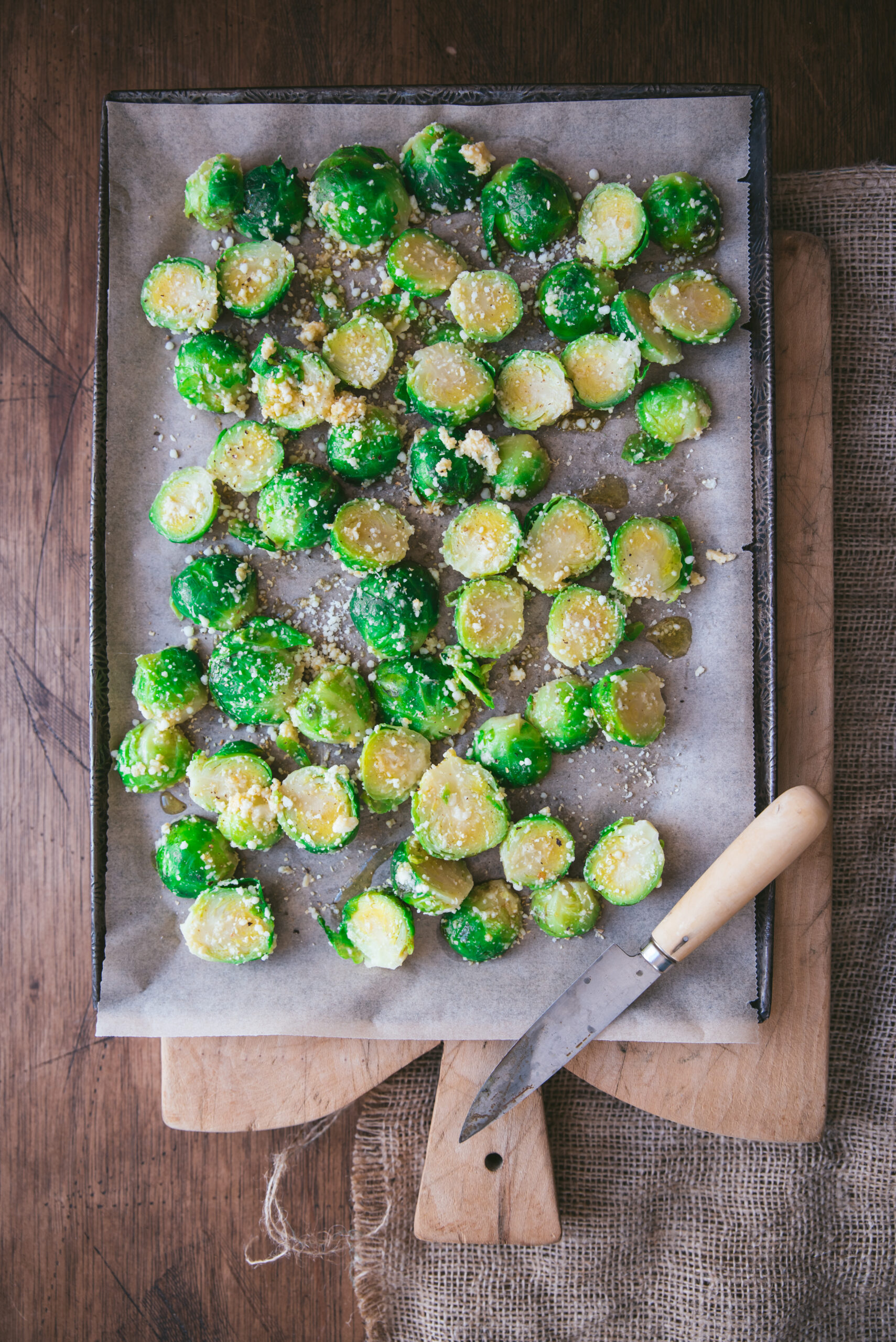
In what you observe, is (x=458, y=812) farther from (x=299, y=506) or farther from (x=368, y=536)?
(x=299, y=506)

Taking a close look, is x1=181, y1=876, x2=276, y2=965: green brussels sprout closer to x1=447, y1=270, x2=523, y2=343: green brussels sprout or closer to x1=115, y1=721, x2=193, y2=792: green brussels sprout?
x1=115, y1=721, x2=193, y2=792: green brussels sprout

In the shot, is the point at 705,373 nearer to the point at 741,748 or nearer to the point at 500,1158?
the point at 741,748

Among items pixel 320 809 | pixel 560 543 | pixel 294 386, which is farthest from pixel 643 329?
pixel 320 809

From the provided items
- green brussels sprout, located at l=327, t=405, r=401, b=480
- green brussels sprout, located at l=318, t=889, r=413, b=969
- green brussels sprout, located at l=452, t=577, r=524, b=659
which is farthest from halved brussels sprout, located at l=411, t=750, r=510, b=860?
green brussels sprout, located at l=327, t=405, r=401, b=480

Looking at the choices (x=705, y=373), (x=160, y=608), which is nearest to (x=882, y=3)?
(x=705, y=373)

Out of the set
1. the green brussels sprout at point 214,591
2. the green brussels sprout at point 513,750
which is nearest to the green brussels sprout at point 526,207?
the green brussels sprout at point 214,591

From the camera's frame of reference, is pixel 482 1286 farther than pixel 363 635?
Yes
